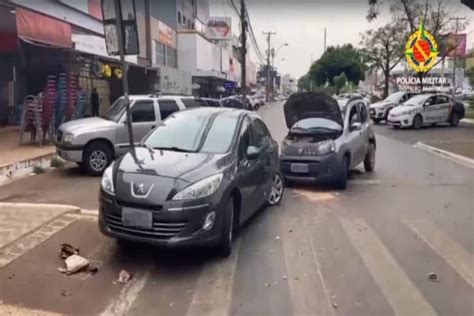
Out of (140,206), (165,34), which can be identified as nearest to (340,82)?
(165,34)

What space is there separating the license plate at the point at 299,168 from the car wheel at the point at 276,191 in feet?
3.57

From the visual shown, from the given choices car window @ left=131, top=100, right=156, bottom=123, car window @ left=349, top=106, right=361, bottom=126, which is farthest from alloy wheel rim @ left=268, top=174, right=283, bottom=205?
car window @ left=131, top=100, right=156, bottom=123

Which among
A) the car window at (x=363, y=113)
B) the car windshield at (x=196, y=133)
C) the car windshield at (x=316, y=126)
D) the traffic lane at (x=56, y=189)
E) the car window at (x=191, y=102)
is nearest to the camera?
the car windshield at (x=196, y=133)

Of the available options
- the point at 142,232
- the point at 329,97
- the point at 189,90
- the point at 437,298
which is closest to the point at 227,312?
the point at 142,232

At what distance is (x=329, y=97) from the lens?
34.5ft

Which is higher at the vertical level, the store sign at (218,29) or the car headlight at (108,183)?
the store sign at (218,29)

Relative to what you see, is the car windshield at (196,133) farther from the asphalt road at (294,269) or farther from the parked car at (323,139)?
the parked car at (323,139)

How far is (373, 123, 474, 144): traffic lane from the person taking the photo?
19672 mm

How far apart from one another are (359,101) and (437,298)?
24.5 feet

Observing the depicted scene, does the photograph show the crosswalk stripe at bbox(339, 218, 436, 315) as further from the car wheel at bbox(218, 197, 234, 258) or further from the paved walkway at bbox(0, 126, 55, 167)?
the paved walkway at bbox(0, 126, 55, 167)

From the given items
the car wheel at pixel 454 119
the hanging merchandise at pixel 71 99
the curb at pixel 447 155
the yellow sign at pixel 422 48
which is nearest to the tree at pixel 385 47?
the yellow sign at pixel 422 48

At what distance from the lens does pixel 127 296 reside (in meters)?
4.70

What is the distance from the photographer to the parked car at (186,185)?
5219 mm

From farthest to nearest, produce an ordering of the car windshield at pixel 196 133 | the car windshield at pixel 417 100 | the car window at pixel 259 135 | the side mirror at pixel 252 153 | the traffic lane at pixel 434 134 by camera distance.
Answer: the car windshield at pixel 417 100 < the traffic lane at pixel 434 134 < the car window at pixel 259 135 < the side mirror at pixel 252 153 < the car windshield at pixel 196 133
